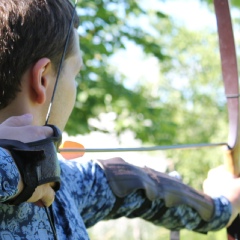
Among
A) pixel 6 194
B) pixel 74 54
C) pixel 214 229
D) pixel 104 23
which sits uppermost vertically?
pixel 104 23

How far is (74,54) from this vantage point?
4.52 feet

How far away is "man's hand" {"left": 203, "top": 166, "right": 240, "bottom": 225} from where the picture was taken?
1.91 meters

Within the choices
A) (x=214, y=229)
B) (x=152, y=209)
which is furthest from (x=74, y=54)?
(x=214, y=229)

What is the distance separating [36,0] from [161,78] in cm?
1674

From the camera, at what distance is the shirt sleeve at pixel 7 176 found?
102 centimetres

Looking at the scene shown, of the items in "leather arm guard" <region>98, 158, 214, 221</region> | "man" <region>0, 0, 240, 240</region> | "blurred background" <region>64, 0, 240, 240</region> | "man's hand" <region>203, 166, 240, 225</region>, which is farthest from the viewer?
"blurred background" <region>64, 0, 240, 240</region>

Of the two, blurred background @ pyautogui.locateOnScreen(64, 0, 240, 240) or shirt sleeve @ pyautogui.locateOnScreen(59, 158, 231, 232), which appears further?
blurred background @ pyautogui.locateOnScreen(64, 0, 240, 240)

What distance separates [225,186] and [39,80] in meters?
0.84

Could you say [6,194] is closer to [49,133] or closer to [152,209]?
[49,133]

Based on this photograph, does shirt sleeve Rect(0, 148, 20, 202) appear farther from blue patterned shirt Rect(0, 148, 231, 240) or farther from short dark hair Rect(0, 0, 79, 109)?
short dark hair Rect(0, 0, 79, 109)

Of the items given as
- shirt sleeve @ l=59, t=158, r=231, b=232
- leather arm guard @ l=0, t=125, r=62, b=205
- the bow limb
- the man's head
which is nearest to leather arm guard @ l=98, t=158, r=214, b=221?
shirt sleeve @ l=59, t=158, r=231, b=232

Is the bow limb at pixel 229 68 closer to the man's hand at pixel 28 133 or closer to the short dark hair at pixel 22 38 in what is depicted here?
the short dark hair at pixel 22 38

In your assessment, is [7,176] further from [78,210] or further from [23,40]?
[78,210]

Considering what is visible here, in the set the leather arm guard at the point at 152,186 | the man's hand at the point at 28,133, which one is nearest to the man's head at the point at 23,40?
the man's hand at the point at 28,133
